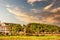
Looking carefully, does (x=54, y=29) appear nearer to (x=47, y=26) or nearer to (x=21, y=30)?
(x=47, y=26)

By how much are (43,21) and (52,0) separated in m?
0.77

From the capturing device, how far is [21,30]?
7715 millimetres

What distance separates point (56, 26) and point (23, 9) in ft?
4.10

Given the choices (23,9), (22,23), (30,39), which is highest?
(23,9)

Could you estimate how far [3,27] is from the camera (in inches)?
307

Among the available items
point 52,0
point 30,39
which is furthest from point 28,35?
point 52,0

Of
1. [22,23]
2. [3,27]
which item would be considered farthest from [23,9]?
[3,27]

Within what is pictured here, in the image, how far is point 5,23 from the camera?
7.52 metres

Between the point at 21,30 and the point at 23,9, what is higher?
the point at 23,9

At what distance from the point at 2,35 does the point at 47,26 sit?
1.55 metres

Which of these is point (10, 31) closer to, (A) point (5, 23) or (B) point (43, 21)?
(A) point (5, 23)

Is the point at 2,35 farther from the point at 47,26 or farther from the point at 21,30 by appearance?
the point at 47,26

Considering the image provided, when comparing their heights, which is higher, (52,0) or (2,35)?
(52,0)

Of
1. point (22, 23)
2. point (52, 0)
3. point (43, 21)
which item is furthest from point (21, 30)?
point (52, 0)
